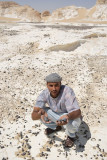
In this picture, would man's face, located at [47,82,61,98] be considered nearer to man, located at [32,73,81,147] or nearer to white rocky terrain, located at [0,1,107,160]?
man, located at [32,73,81,147]

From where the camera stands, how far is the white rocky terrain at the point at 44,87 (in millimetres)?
3793

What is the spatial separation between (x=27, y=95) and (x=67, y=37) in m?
4.91

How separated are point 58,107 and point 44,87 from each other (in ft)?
9.20

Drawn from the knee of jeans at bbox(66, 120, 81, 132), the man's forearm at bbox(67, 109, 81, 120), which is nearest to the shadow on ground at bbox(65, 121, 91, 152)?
the knee of jeans at bbox(66, 120, 81, 132)

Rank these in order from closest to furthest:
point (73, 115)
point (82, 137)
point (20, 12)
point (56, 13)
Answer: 1. point (73, 115)
2. point (82, 137)
3. point (56, 13)
4. point (20, 12)

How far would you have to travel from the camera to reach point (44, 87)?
6.10m

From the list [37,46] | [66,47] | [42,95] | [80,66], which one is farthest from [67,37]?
[42,95]

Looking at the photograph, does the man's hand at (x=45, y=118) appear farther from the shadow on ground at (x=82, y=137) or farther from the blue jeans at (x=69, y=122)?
the shadow on ground at (x=82, y=137)

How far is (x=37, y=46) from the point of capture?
9016 millimetres

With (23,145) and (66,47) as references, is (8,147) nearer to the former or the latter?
(23,145)

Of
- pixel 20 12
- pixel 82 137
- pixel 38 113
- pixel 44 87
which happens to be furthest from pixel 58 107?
pixel 20 12

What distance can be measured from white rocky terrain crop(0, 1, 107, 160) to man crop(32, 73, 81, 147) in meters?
0.76

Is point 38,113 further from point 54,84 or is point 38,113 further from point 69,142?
point 69,142

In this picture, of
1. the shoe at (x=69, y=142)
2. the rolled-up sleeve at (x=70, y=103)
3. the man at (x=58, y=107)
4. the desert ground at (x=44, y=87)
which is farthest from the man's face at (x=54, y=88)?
the desert ground at (x=44, y=87)
